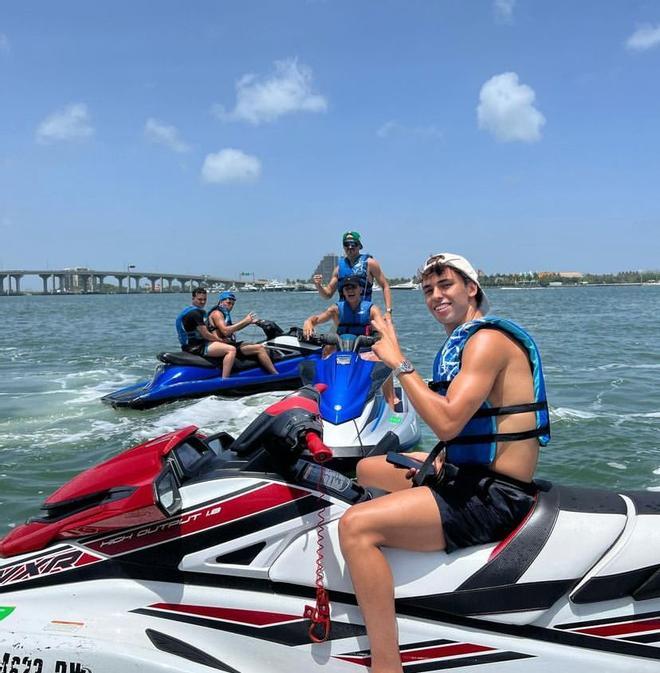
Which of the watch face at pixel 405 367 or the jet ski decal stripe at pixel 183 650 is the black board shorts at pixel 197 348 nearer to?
the jet ski decal stripe at pixel 183 650

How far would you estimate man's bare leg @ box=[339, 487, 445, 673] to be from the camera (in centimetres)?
221

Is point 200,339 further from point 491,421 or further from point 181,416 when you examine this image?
point 491,421

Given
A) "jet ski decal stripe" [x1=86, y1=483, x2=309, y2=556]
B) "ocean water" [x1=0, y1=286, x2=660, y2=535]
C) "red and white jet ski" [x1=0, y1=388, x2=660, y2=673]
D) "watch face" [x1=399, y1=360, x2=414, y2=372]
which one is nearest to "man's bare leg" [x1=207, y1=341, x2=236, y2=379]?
"ocean water" [x1=0, y1=286, x2=660, y2=535]

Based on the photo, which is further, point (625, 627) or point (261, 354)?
point (261, 354)

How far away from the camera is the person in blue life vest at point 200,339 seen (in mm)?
10172

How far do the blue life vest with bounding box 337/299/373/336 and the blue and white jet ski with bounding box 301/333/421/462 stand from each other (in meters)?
0.72

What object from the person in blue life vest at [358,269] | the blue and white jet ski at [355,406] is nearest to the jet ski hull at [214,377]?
the person in blue life vest at [358,269]

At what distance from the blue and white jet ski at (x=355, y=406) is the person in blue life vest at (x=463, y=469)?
3.14m

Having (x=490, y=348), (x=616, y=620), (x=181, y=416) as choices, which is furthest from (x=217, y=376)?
(x=616, y=620)

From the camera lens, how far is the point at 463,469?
2.34 m

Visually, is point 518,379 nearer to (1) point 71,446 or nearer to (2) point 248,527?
(2) point 248,527

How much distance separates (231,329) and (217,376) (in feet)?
2.68

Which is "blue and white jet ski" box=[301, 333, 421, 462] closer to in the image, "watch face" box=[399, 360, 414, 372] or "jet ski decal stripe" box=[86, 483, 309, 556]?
"jet ski decal stripe" box=[86, 483, 309, 556]

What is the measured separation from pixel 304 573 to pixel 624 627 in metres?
1.15
